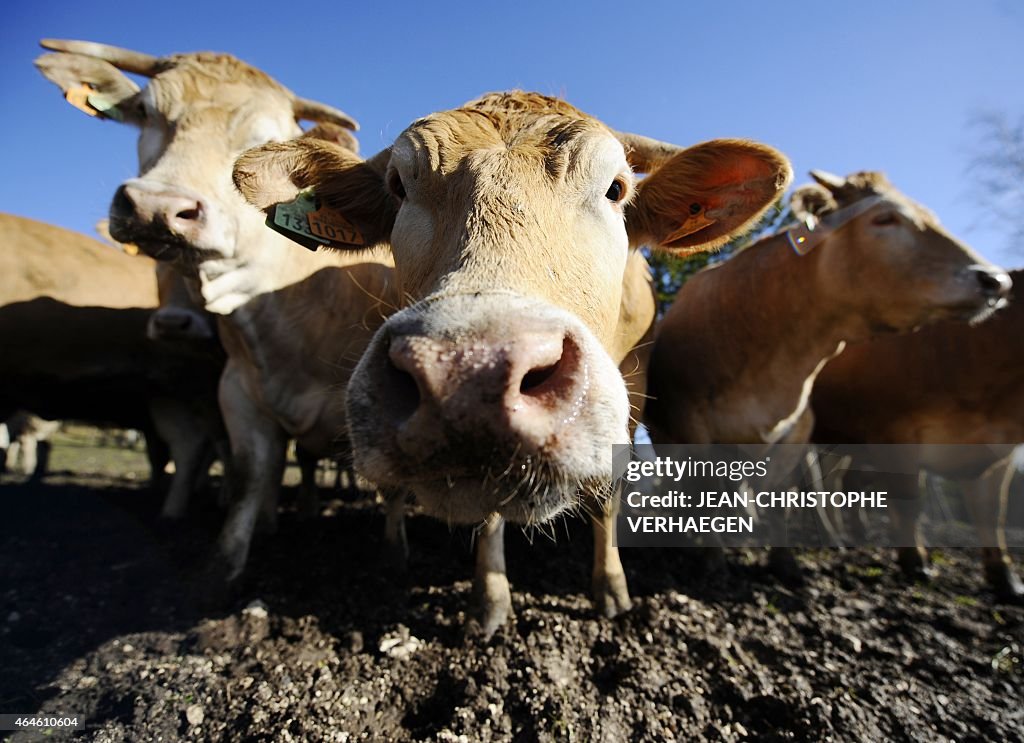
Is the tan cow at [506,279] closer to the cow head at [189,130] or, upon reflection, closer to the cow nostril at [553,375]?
the cow nostril at [553,375]

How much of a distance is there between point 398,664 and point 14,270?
548cm

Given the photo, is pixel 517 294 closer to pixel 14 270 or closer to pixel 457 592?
pixel 457 592

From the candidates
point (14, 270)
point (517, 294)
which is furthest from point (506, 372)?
point (14, 270)

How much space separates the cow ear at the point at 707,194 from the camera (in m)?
2.85

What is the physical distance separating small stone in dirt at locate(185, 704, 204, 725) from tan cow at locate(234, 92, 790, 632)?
4.41ft

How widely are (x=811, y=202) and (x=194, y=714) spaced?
5295 mm

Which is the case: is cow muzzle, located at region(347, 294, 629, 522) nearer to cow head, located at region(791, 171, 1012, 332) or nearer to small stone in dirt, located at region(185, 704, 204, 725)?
small stone in dirt, located at region(185, 704, 204, 725)

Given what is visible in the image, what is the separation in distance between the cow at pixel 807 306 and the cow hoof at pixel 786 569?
0.4 inches

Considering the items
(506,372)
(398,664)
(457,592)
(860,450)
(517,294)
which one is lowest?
(398,664)

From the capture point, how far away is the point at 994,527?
5.49 m

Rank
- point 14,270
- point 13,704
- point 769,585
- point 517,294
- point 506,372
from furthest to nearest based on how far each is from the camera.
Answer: point 14,270 < point 769,585 < point 13,704 < point 517,294 < point 506,372

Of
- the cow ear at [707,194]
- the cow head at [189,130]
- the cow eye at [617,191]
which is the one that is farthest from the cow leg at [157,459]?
the cow eye at [617,191]

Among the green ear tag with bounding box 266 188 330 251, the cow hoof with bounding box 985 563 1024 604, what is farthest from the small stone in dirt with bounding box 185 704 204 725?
the cow hoof with bounding box 985 563 1024 604

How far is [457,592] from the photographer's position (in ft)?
11.3
